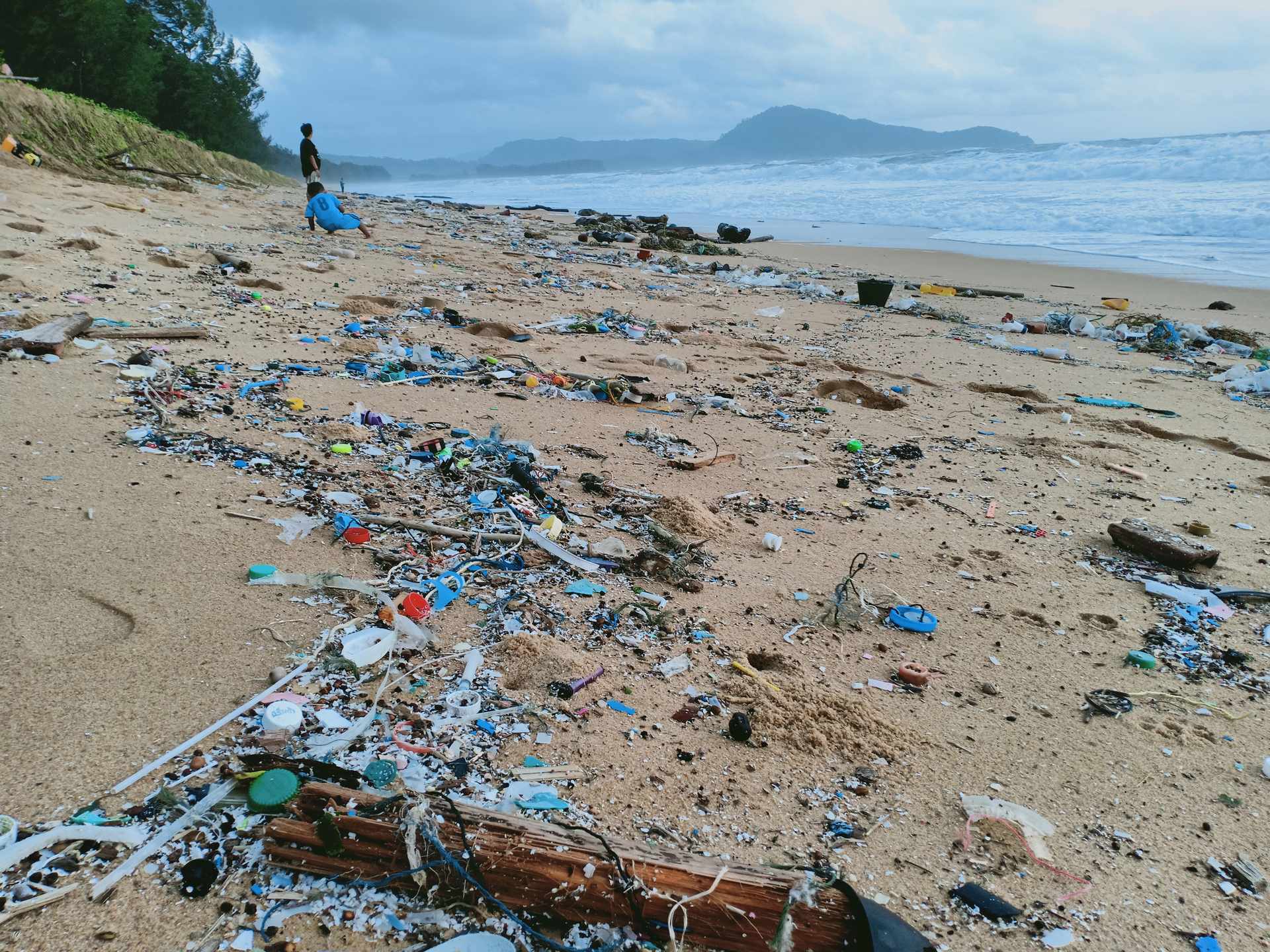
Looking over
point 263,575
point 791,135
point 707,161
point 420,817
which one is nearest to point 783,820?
point 420,817

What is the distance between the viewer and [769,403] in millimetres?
5059

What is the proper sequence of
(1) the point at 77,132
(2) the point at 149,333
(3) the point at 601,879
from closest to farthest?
(3) the point at 601,879, (2) the point at 149,333, (1) the point at 77,132

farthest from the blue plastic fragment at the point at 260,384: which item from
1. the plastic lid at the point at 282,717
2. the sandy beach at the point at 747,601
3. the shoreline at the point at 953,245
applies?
the shoreline at the point at 953,245

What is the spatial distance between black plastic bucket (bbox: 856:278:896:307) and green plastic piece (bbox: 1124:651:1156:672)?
673 centimetres

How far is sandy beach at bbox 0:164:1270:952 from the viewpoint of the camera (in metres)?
1.64

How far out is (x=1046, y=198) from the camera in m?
18.3

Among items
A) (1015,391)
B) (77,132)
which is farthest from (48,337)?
(77,132)

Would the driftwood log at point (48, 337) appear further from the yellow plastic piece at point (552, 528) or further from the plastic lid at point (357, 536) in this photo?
the yellow plastic piece at point (552, 528)

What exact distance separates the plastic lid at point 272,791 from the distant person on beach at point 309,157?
10213 millimetres

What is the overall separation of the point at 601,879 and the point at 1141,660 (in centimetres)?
213

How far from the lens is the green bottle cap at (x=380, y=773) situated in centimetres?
164

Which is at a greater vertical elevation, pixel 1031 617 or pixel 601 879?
pixel 601 879

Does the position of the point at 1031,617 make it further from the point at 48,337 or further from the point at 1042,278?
the point at 1042,278

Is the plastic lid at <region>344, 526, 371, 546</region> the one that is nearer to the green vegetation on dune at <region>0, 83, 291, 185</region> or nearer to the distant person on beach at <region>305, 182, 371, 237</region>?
the distant person on beach at <region>305, 182, 371, 237</region>
